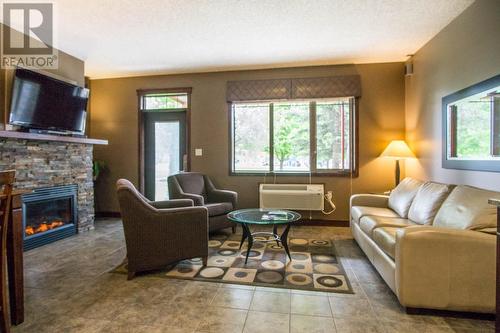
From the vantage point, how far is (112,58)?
4.09 metres

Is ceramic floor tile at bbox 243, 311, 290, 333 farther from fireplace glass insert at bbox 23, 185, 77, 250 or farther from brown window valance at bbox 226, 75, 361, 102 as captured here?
brown window valance at bbox 226, 75, 361, 102

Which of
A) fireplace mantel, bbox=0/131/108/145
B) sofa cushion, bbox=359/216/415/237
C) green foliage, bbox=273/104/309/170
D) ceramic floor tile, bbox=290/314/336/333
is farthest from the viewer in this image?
green foliage, bbox=273/104/309/170

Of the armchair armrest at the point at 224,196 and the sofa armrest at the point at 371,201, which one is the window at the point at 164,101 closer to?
the armchair armrest at the point at 224,196

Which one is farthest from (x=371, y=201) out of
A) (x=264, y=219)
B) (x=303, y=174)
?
(x=264, y=219)

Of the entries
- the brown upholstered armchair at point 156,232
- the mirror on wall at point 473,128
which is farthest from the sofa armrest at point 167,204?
the mirror on wall at point 473,128

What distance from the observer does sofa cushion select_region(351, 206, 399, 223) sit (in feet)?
10.1

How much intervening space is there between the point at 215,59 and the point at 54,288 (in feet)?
11.3

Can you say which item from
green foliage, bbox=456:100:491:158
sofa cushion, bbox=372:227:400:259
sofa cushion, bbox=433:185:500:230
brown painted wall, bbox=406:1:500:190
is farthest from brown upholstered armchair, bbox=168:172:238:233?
green foliage, bbox=456:100:491:158

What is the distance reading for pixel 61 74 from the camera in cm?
379

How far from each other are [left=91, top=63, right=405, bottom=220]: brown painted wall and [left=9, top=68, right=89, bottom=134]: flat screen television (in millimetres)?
1119

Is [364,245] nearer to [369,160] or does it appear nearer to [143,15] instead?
[369,160]

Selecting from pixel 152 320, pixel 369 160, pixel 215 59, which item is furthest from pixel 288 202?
pixel 152 320

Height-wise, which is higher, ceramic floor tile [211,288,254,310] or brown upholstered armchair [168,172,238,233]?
brown upholstered armchair [168,172,238,233]

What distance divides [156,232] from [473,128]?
3166 millimetres
